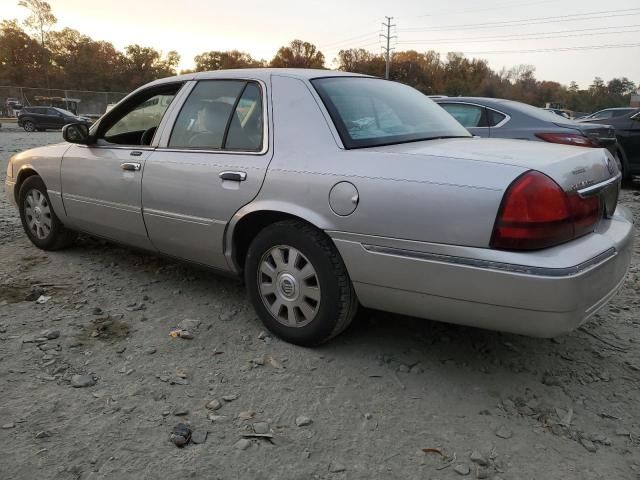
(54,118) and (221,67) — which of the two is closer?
(54,118)

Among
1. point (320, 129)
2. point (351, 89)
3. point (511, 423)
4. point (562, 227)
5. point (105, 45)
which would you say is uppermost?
point (105, 45)

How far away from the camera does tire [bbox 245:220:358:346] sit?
2797mm

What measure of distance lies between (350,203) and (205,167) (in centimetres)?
109

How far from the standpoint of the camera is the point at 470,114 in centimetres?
670

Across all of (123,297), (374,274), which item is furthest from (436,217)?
(123,297)

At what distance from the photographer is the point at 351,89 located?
327 cm

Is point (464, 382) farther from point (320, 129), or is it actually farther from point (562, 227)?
point (320, 129)

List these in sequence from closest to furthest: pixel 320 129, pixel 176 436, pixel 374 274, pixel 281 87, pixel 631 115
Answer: pixel 176 436 < pixel 374 274 < pixel 320 129 < pixel 281 87 < pixel 631 115

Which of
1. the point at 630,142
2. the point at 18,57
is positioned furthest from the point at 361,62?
the point at 630,142

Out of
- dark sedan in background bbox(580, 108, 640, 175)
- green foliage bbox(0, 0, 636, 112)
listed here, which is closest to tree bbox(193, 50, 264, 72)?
green foliage bbox(0, 0, 636, 112)

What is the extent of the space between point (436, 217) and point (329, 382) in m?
1.01

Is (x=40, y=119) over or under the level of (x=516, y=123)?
under

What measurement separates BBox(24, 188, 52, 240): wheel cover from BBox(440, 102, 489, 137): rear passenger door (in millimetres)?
4593

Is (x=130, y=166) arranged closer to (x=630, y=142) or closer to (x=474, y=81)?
(x=630, y=142)
